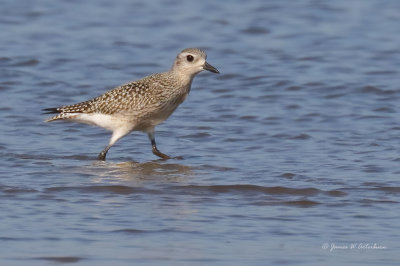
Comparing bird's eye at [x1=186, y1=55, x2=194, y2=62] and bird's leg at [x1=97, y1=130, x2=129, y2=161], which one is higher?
bird's eye at [x1=186, y1=55, x2=194, y2=62]

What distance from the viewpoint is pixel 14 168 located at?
38.7ft

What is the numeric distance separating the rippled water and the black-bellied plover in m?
0.37

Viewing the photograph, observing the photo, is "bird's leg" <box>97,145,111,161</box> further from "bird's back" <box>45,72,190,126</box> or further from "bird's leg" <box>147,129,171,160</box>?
"bird's leg" <box>147,129,171,160</box>

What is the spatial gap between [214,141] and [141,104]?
1212 mm

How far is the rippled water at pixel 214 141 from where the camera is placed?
8930mm

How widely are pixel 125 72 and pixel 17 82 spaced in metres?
1.91

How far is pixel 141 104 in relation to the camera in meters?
13.0

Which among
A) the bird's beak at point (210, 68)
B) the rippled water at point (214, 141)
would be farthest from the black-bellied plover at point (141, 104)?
the rippled water at point (214, 141)

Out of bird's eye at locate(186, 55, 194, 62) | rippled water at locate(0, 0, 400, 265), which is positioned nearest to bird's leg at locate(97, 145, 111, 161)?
rippled water at locate(0, 0, 400, 265)

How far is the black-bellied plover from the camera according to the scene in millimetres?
12992

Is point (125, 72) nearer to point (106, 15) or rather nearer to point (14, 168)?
point (106, 15)

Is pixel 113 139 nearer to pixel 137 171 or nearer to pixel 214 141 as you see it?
pixel 137 171

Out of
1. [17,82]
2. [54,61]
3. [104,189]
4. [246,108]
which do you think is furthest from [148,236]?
[54,61]

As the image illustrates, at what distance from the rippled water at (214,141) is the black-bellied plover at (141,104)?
14.6 inches
